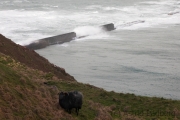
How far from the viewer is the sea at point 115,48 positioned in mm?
27875

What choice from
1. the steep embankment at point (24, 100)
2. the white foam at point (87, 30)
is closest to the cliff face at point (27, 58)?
the steep embankment at point (24, 100)

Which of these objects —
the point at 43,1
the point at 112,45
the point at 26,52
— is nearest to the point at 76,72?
the point at 26,52

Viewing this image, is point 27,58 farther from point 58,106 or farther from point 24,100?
point 24,100

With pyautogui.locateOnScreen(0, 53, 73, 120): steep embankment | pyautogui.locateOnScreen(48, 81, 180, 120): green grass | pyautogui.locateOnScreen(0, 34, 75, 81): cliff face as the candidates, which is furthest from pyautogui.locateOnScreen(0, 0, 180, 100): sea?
pyautogui.locateOnScreen(0, 53, 73, 120): steep embankment

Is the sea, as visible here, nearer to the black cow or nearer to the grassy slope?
the grassy slope

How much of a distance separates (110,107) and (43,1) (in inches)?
3588

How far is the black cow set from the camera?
11922 mm

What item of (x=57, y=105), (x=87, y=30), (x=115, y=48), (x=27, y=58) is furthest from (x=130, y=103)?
(x=87, y=30)

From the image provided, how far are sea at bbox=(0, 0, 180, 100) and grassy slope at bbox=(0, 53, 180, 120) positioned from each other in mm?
8417

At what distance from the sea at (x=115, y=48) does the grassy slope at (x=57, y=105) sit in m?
8.42

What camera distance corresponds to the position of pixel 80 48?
42156 mm

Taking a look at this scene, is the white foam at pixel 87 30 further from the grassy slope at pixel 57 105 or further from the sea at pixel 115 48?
the grassy slope at pixel 57 105

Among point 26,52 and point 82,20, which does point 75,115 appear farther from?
point 82,20

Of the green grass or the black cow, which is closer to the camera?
the black cow
